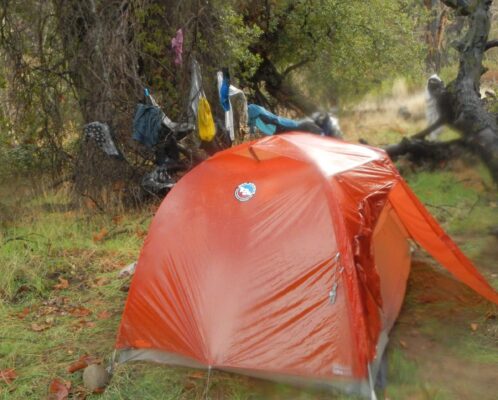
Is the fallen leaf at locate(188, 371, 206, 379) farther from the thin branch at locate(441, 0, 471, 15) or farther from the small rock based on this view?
the thin branch at locate(441, 0, 471, 15)

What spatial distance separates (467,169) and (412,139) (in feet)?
3.77

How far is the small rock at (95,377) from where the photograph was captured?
12.7 feet

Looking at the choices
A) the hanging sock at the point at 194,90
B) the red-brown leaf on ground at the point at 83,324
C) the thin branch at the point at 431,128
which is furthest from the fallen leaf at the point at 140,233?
the thin branch at the point at 431,128

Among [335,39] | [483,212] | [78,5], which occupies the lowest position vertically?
[483,212]

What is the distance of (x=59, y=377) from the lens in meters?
4.07

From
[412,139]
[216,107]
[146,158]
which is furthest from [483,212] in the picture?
[146,158]

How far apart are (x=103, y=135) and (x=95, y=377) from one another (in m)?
4.26

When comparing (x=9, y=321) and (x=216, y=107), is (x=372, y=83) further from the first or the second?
(x=9, y=321)

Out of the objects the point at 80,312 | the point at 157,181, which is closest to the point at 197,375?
the point at 80,312

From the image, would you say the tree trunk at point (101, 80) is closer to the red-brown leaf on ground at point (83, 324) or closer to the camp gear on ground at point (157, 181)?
the camp gear on ground at point (157, 181)

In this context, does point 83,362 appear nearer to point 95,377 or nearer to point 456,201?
point 95,377

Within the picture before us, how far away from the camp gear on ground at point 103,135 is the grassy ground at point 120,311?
0.89 metres

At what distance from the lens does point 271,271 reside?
3910 mm

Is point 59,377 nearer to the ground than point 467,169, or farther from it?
farther from it
